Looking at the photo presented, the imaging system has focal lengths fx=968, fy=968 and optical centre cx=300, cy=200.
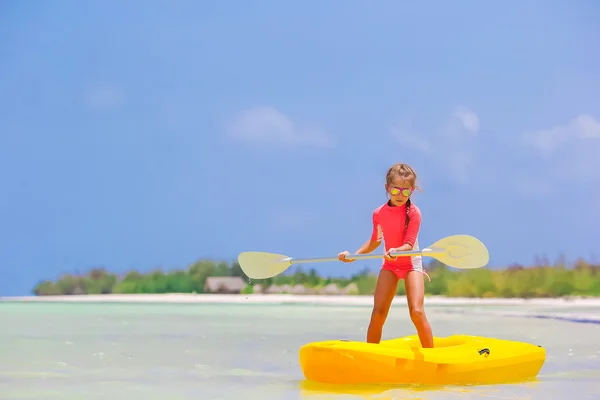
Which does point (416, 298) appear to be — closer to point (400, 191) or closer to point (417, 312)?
point (417, 312)

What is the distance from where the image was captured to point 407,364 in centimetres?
600

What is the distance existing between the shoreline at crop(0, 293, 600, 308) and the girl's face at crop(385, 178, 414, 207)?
13.9 metres

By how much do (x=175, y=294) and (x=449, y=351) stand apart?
20684 mm

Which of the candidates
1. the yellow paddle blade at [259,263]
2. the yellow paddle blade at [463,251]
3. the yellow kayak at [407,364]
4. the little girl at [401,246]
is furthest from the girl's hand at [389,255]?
the yellow paddle blade at [259,263]

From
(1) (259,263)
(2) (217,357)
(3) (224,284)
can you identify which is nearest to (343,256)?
(1) (259,263)

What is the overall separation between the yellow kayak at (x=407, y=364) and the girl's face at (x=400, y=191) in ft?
3.10

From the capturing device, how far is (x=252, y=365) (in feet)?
25.1

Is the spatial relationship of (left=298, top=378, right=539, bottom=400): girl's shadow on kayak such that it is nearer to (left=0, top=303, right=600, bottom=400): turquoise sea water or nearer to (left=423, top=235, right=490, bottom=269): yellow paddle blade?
(left=0, top=303, right=600, bottom=400): turquoise sea water

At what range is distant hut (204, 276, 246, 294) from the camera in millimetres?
26328

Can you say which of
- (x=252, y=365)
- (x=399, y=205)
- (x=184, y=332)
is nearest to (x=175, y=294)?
(x=184, y=332)

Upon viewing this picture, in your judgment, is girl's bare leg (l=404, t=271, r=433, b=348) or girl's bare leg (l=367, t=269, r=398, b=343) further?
girl's bare leg (l=367, t=269, r=398, b=343)

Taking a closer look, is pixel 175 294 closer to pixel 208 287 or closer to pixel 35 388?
pixel 208 287

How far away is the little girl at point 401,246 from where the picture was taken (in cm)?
625

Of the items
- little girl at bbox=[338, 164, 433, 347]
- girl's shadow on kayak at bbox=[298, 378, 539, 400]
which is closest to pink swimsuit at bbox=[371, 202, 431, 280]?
little girl at bbox=[338, 164, 433, 347]
